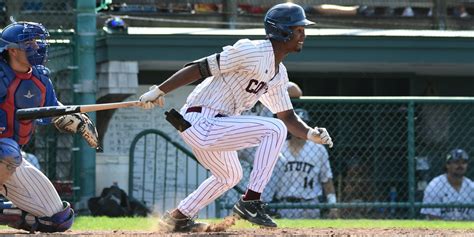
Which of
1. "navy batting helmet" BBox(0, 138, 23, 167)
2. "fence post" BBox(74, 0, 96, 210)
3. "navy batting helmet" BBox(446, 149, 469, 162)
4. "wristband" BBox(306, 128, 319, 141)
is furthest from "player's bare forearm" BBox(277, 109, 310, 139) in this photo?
"fence post" BBox(74, 0, 96, 210)

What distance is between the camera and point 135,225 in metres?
9.27

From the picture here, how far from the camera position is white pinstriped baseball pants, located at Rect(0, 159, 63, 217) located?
7.06 m

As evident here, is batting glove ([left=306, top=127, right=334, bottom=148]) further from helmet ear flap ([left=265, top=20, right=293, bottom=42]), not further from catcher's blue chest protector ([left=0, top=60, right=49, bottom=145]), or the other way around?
catcher's blue chest protector ([left=0, top=60, right=49, bottom=145])

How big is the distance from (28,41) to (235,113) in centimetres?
138

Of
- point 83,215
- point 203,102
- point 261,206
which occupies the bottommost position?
point 83,215

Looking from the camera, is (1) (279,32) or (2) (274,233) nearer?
(2) (274,233)

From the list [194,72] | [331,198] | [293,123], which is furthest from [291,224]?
[194,72]

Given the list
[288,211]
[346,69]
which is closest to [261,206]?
[288,211]

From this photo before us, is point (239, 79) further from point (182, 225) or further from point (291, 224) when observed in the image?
point (291, 224)

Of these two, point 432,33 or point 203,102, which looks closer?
point 203,102

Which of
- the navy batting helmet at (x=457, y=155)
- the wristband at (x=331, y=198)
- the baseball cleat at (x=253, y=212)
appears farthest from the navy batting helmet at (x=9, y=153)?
the navy batting helmet at (x=457, y=155)

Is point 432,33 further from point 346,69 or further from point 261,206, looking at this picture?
point 261,206

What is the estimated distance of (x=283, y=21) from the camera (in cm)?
734

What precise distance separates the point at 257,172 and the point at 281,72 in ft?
2.47
